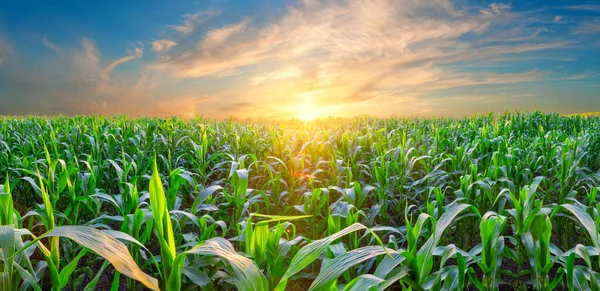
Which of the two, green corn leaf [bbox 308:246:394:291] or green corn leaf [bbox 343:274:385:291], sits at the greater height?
green corn leaf [bbox 308:246:394:291]

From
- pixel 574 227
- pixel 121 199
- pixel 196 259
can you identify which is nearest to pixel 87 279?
pixel 121 199

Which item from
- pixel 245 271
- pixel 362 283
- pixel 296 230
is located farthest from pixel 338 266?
pixel 296 230

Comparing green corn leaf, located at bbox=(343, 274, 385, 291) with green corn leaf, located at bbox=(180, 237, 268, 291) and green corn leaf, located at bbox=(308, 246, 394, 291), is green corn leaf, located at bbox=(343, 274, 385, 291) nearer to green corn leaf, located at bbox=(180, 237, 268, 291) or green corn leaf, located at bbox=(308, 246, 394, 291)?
green corn leaf, located at bbox=(308, 246, 394, 291)

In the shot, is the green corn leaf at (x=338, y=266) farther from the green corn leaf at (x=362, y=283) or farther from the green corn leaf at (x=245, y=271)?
the green corn leaf at (x=245, y=271)

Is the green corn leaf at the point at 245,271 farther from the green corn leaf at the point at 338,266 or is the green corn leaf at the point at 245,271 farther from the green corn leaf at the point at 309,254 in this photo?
the green corn leaf at the point at 338,266

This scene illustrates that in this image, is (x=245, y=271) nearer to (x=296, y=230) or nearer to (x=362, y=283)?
(x=362, y=283)

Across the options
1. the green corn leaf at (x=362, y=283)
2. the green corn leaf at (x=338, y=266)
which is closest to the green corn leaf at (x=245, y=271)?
the green corn leaf at (x=338, y=266)

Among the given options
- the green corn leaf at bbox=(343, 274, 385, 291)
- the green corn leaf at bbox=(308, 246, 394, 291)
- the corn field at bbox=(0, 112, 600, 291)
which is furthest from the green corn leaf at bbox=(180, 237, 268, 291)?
the green corn leaf at bbox=(343, 274, 385, 291)

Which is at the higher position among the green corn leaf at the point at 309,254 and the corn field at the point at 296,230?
the green corn leaf at the point at 309,254

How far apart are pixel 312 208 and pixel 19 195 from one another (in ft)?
12.2

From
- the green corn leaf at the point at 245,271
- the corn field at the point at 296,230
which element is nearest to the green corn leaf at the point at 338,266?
the corn field at the point at 296,230

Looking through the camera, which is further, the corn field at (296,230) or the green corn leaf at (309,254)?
the corn field at (296,230)

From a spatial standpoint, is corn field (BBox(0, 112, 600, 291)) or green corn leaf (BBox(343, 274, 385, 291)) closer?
green corn leaf (BBox(343, 274, 385, 291))

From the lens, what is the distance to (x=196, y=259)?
2117 mm
